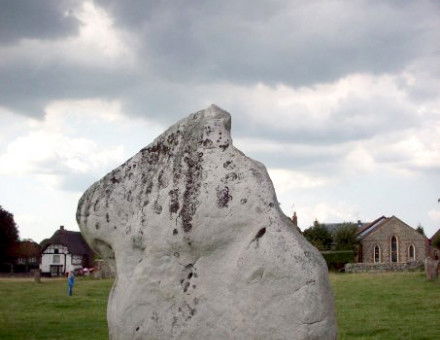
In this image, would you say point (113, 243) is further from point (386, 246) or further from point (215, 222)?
point (386, 246)

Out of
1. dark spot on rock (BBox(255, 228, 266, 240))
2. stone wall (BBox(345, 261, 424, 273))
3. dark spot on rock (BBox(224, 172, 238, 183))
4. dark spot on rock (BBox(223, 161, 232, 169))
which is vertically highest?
dark spot on rock (BBox(223, 161, 232, 169))

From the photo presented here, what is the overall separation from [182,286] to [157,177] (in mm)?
1249

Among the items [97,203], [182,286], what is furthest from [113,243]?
[182,286]

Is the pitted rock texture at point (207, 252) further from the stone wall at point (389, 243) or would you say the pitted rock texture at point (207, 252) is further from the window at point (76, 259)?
the window at point (76, 259)

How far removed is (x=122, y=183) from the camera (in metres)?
7.63

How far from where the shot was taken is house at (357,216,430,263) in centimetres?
7475

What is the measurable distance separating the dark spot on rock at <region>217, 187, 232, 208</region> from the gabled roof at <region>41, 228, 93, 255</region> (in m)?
81.4

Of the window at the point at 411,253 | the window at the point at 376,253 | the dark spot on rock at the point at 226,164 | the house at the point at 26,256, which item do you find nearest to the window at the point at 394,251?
the window at the point at 411,253

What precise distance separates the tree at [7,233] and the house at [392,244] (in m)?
39.9

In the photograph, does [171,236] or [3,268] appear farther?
[3,268]

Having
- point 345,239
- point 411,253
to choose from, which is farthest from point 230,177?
point 411,253

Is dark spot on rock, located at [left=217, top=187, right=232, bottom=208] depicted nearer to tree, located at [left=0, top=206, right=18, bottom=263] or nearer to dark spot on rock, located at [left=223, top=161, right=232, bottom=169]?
dark spot on rock, located at [left=223, top=161, right=232, bottom=169]

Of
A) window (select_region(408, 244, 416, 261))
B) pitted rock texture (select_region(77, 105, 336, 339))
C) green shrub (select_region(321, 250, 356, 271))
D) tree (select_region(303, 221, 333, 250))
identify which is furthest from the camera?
window (select_region(408, 244, 416, 261))

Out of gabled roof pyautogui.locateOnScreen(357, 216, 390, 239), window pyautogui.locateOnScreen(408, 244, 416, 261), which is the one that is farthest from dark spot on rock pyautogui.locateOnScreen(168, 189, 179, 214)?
window pyautogui.locateOnScreen(408, 244, 416, 261)
